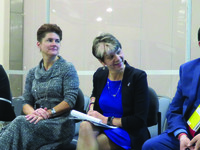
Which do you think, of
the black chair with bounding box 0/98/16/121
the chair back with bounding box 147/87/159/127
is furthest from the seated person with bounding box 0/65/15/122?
the chair back with bounding box 147/87/159/127

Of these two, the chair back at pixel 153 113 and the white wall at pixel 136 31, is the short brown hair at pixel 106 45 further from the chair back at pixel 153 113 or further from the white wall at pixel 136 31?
the white wall at pixel 136 31

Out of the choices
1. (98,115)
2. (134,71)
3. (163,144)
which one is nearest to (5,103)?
(98,115)

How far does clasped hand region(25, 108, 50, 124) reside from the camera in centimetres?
235

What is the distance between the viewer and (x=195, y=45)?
2975mm

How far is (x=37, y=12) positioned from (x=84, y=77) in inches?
65.7

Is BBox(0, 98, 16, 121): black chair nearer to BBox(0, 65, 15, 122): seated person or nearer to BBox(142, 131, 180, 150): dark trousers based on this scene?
BBox(0, 65, 15, 122): seated person

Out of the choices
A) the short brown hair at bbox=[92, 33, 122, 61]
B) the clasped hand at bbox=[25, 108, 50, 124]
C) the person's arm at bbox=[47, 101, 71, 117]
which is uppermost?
the short brown hair at bbox=[92, 33, 122, 61]

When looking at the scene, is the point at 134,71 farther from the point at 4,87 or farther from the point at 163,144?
the point at 4,87

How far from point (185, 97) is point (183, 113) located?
107 millimetres

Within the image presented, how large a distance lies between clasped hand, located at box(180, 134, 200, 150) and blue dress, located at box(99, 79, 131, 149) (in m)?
0.46

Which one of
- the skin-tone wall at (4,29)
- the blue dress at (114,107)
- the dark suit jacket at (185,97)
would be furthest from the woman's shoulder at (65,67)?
the skin-tone wall at (4,29)

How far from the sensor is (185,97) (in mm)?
1925

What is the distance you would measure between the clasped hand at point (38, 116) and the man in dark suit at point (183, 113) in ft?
3.07

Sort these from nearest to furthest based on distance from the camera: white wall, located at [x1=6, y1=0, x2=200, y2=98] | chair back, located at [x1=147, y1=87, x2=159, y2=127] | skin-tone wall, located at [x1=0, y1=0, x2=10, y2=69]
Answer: chair back, located at [x1=147, y1=87, x2=159, y2=127] < white wall, located at [x1=6, y1=0, x2=200, y2=98] < skin-tone wall, located at [x1=0, y1=0, x2=10, y2=69]
